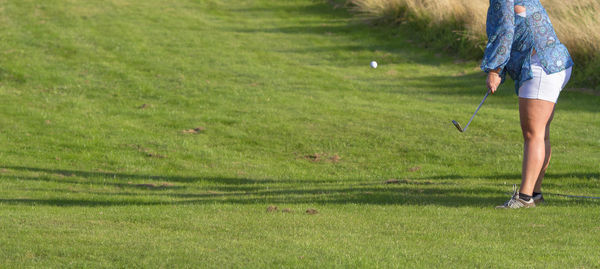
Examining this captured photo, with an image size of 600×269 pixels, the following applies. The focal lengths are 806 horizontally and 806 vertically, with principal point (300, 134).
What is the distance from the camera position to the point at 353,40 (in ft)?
80.2

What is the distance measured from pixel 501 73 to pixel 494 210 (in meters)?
1.27

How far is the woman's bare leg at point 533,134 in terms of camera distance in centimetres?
720

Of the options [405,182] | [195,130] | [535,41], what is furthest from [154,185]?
[535,41]

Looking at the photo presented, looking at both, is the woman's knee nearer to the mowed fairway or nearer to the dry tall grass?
the mowed fairway

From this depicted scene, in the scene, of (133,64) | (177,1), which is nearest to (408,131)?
(133,64)

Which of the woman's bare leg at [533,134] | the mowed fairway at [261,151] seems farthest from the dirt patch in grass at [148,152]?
the woman's bare leg at [533,134]

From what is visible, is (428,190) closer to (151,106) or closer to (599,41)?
(151,106)

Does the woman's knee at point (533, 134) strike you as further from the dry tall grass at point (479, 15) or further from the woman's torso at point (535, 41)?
the dry tall grass at point (479, 15)

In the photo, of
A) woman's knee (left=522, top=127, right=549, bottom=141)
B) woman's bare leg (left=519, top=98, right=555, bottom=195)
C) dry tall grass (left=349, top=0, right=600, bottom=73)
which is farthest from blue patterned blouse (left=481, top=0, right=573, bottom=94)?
dry tall grass (left=349, top=0, right=600, bottom=73)

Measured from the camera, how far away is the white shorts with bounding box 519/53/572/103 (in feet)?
23.4

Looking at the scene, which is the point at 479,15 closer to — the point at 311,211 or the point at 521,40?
the point at 521,40

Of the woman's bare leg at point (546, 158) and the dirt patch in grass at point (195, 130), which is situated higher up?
the woman's bare leg at point (546, 158)

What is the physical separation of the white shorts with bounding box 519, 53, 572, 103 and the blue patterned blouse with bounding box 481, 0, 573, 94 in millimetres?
38

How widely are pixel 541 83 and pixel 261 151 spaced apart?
20.7 feet
